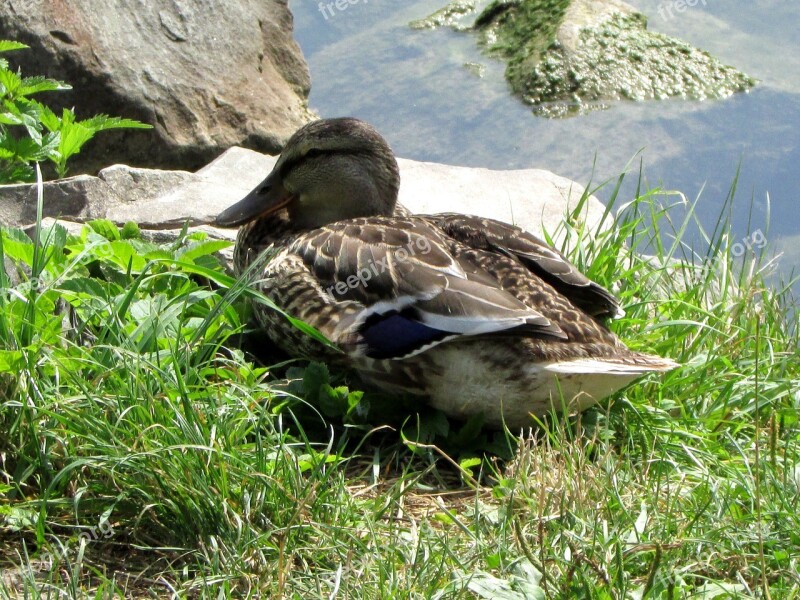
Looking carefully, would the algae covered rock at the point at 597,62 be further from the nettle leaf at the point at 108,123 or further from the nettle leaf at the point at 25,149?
the nettle leaf at the point at 25,149

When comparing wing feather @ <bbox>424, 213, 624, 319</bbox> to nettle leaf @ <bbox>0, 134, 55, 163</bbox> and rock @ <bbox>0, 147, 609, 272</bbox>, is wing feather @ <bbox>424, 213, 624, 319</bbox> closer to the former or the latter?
rock @ <bbox>0, 147, 609, 272</bbox>

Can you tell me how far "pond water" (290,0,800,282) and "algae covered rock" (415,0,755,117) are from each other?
15 cm

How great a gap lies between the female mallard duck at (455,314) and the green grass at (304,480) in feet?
0.46

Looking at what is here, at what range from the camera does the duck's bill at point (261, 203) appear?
4742 mm

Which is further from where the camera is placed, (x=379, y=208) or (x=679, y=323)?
(x=379, y=208)

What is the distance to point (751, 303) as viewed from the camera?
4.67 m

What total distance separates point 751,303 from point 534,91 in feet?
13.6

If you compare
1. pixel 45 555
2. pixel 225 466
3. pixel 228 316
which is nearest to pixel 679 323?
pixel 228 316

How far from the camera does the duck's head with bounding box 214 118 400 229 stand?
15.2 feet

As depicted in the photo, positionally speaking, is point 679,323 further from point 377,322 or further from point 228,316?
point 228,316

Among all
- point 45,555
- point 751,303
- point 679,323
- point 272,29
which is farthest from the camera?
point 272,29
